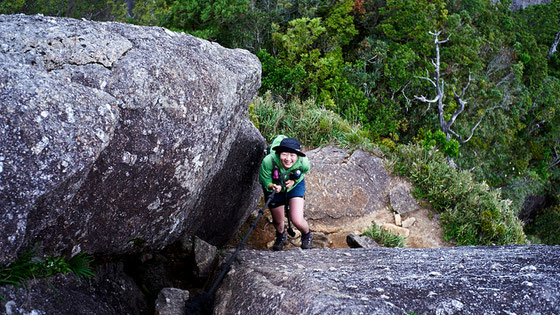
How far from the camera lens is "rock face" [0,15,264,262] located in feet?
10.4

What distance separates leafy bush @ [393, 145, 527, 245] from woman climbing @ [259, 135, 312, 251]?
14.2 ft

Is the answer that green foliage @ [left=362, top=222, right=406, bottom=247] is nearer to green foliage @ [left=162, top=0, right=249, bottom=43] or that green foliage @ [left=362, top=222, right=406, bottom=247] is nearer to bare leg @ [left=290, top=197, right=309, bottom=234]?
bare leg @ [left=290, top=197, right=309, bottom=234]

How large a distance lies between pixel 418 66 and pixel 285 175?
1773 centimetres

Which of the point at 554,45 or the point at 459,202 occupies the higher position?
the point at 554,45

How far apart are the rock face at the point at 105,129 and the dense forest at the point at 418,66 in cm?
732

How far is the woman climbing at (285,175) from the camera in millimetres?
6000

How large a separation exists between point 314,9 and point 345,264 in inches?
637

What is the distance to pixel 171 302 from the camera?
174 inches

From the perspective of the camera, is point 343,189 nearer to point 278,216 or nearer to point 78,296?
point 278,216

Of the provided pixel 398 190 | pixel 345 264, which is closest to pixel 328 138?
pixel 398 190

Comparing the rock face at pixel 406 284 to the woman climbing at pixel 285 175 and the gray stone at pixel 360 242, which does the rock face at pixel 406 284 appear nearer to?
the woman climbing at pixel 285 175

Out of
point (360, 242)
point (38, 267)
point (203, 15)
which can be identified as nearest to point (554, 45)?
point (203, 15)

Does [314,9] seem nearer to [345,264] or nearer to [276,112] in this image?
[276,112]

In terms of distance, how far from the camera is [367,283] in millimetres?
3648
